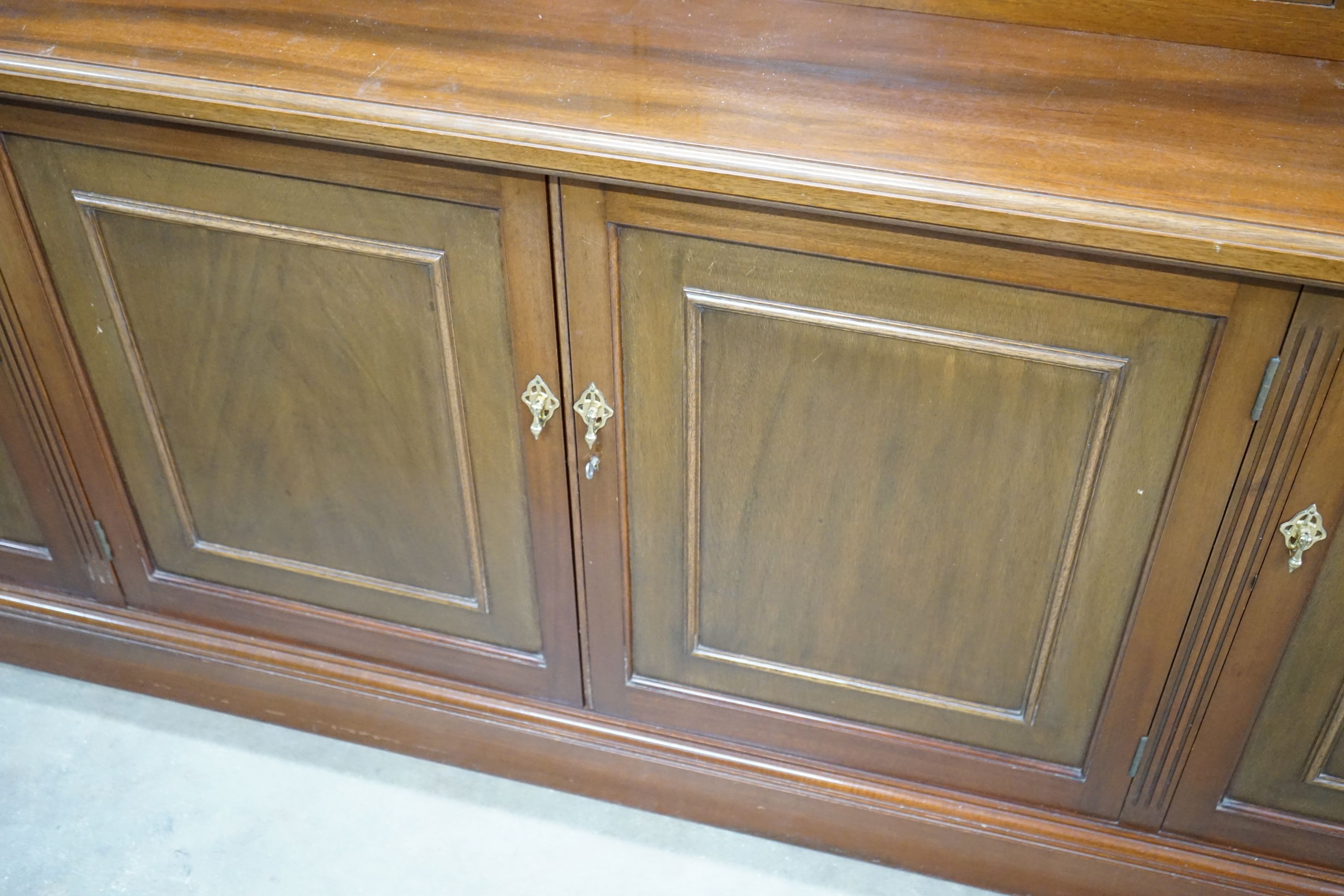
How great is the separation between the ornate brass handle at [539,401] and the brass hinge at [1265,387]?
2.04 ft

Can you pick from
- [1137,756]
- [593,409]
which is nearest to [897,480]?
[593,409]

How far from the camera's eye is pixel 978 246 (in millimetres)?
943

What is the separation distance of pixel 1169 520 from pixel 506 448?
645 mm

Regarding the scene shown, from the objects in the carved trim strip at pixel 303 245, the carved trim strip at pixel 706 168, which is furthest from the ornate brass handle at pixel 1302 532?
the carved trim strip at pixel 303 245

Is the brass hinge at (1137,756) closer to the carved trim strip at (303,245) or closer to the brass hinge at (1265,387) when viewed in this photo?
the brass hinge at (1265,387)

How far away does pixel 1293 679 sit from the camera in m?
1.11

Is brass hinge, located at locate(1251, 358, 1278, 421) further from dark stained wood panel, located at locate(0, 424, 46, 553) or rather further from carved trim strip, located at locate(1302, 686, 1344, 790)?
dark stained wood panel, located at locate(0, 424, 46, 553)

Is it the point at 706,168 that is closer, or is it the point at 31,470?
the point at 706,168

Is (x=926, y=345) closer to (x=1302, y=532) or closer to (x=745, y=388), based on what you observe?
(x=745, y=388)

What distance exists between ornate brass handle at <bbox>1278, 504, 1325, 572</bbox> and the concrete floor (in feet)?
1.97

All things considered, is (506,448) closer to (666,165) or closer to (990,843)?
(666,165)

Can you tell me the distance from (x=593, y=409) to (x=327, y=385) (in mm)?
302

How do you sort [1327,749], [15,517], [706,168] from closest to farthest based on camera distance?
[706,168] → [1327,749] → [15,517]

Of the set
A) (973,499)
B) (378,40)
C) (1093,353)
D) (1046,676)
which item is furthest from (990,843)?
(378,40)
